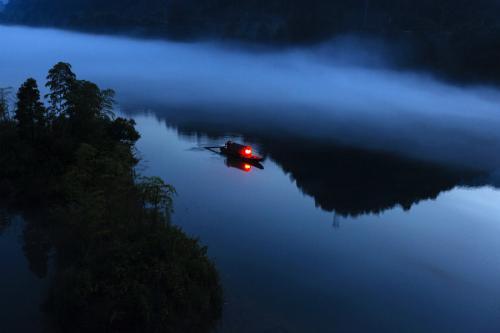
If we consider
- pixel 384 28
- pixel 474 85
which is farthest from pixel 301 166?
pixel 384 28

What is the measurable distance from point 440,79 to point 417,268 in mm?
127166

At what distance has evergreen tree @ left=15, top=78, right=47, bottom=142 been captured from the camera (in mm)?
49625

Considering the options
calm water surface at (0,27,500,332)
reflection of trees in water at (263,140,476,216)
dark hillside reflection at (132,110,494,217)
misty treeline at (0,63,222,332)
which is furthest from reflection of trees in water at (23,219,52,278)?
reflection of trees in water at (263,140,476,216)

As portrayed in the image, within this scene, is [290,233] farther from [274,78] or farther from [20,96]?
[274,78]

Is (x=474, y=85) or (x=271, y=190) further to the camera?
(x=474, y=85)

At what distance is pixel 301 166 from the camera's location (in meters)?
76.2

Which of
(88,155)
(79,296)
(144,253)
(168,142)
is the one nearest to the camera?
(79,296)

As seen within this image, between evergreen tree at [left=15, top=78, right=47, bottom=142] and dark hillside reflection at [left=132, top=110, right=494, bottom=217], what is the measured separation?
30873 mm

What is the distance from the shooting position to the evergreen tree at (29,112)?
49.6 meters

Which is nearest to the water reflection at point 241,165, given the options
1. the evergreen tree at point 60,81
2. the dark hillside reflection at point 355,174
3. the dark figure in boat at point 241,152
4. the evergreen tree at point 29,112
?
the dark hillside reflection at point 355,174

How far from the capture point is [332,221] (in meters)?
53.6

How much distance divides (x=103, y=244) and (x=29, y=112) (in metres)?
26.1

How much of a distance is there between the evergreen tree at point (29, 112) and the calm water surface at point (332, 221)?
11.2m

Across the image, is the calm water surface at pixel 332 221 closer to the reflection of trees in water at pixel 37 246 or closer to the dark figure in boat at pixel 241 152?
the reflection of trees in water at pixel 37 246
